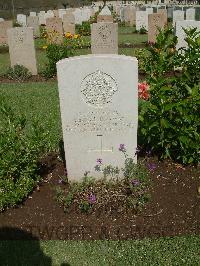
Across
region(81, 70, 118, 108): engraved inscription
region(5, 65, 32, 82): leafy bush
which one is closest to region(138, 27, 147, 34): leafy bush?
region(5, 65, 32, 82): leafy bush

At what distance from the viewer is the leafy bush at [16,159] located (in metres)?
4.24

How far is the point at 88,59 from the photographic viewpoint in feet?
13.5

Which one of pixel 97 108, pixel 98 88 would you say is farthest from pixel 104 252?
pixel 98 88

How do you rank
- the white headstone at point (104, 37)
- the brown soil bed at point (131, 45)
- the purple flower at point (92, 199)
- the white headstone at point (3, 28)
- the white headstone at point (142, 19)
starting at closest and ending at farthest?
the purple flower at point (92, 199)
the white headstone at point (104, 37)
the brown soil bed at point (131, 45)
the white headstone at point (3, 28)
the white headstone at point (142, 19)

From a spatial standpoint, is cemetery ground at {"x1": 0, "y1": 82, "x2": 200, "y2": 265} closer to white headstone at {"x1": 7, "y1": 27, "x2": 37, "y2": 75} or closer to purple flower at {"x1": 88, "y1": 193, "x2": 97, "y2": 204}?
purple flower at {"x1": 88, "y1": 193, "x2": 97, "y2": 204}

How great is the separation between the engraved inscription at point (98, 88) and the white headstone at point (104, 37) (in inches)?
320

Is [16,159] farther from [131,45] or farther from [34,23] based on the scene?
[34,23]

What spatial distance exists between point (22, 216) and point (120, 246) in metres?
1.19

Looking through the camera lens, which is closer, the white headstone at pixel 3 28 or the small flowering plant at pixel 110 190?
the small flowering plant at pixel 110 190

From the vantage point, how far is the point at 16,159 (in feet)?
14.0

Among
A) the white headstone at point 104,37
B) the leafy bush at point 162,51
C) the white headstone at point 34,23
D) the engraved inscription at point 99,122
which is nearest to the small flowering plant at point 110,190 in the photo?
the engraved inscription at point 99,122

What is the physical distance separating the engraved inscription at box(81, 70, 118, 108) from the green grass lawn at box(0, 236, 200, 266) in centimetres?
152

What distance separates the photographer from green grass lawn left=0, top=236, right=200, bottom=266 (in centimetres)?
364

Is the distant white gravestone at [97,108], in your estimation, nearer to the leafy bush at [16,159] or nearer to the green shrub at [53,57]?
the leafy bush at [16,159]
